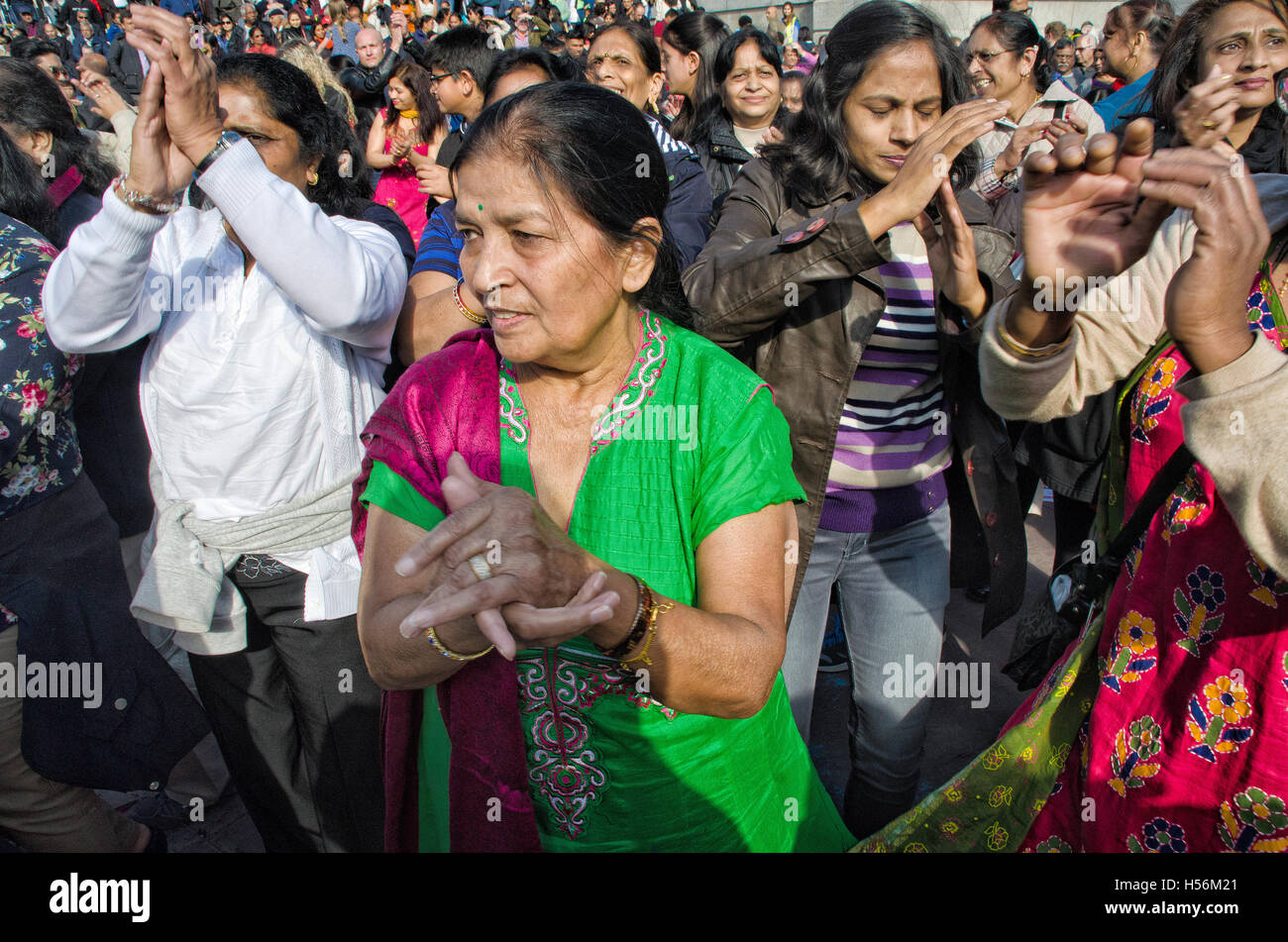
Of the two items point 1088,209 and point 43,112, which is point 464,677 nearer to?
point 1088,209

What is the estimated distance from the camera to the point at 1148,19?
576 cm

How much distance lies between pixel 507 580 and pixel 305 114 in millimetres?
1896

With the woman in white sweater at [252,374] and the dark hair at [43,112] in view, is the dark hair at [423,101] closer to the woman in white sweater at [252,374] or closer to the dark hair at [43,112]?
the dark hair at [43,112]

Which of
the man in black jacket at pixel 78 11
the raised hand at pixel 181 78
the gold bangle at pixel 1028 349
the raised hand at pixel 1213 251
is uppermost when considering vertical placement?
the man in black jacket at pixel 78 11

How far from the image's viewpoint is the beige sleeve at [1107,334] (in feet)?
5.40

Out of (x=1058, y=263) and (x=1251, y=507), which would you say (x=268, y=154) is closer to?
(x=1058, y=263)

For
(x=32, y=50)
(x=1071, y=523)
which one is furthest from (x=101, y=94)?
(x=32, y=50)

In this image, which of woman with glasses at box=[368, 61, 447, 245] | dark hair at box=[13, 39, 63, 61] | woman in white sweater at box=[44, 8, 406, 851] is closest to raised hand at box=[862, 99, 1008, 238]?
woman in white sweater at box=[44, 8, 406, 851]

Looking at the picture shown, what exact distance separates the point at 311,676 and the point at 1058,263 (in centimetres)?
213

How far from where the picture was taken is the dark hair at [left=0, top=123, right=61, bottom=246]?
256 cm

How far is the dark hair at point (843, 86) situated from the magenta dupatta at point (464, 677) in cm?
123

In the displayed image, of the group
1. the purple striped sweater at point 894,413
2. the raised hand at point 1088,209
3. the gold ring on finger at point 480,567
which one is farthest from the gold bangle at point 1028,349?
the gold ring on finger at point 480,567

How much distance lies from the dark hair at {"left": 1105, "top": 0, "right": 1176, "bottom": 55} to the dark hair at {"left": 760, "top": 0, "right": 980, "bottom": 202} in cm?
453

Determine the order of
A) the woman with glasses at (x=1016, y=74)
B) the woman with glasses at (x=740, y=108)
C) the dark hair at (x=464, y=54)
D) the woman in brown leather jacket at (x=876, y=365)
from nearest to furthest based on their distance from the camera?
the woman in brown leather jacket at (x=876, y=365), the dark hair at (x=464, y=54), the woman with glasses at (x=740, y=108), the woman with glasses at (x=1016, y=74)
